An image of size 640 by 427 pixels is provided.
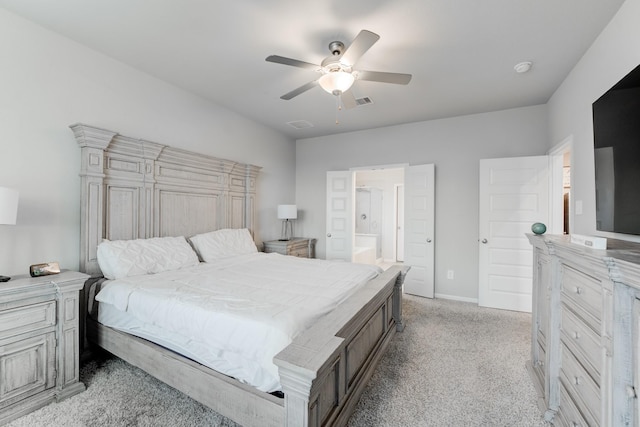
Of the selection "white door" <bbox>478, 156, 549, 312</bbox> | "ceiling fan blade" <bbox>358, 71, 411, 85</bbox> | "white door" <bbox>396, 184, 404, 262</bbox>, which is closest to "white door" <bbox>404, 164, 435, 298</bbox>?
"white door" <bbox>478, 156, 549, 312</bbox>

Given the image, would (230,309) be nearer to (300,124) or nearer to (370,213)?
(300,124)

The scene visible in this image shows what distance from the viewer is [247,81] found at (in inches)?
120

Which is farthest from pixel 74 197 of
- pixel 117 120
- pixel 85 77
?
pixel 85 77

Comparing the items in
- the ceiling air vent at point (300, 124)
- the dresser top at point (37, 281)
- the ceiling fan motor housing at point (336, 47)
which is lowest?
the dresser top at point (37, 281)

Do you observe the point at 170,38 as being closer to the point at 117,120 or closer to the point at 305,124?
the point at 117,120

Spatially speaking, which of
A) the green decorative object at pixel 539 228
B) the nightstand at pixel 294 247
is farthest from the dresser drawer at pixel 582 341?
the nightstand at pixel 294 247

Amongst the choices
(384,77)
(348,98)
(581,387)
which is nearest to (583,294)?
(581,387)

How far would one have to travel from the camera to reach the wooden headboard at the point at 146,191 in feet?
7.87

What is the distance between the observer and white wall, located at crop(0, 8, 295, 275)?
2.08 meters

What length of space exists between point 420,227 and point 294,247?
6.73 ft

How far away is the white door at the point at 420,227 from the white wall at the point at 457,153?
0.13m

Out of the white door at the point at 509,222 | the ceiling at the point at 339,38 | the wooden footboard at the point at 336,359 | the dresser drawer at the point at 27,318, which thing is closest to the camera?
the wooden footboard at the point at 336,359

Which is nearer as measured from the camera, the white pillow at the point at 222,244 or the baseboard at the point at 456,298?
the white pillow at the point at 222,244

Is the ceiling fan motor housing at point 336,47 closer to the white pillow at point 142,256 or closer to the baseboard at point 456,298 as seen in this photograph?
the white pillow at point 142,256
